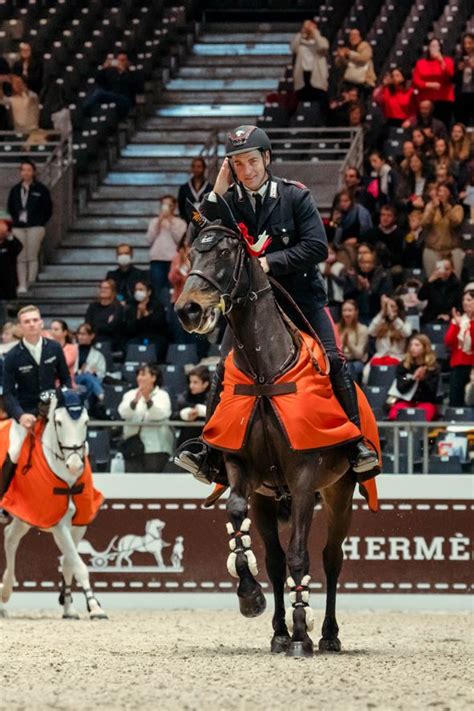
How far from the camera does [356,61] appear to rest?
21.1 m

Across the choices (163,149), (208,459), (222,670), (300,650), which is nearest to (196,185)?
(163,149)

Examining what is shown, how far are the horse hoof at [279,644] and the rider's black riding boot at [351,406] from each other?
106 cm

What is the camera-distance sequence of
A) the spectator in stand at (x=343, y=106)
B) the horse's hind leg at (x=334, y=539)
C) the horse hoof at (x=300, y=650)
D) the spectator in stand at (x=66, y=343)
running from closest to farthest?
the horse hoof at (x=300, y=650)
the horse's hind leg at (x=334, y=539)
the spectator in stand at (x=66, y=343)
the spectator in stand at (x=343, y=106)

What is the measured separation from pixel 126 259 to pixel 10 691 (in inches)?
450

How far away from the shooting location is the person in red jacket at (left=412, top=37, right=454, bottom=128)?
19.8 meters

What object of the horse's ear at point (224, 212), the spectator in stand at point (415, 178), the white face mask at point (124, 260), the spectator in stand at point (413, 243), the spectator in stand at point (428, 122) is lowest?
the white face mask at point (124, 260)

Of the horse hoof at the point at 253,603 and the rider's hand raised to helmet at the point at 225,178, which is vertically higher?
the rider's hand raised to helmet at the point at 225,178

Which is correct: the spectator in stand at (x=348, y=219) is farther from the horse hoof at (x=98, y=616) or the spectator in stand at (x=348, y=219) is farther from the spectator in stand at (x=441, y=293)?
the horse hoof at (x=98, y=616)

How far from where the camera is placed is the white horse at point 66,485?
12914 millimetres

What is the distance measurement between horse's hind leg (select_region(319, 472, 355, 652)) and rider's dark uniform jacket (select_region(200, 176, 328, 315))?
1156 millimetres

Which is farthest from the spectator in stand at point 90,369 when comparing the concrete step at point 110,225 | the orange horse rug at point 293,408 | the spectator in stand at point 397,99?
the orange horse rug at point 293,408

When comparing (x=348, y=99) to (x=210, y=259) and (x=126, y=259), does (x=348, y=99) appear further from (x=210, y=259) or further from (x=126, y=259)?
(x=210, y=259)

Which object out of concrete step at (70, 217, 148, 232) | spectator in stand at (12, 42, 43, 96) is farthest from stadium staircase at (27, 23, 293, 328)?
spectator in stand at (12, 42, 43, 96)

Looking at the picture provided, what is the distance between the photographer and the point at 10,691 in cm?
756
